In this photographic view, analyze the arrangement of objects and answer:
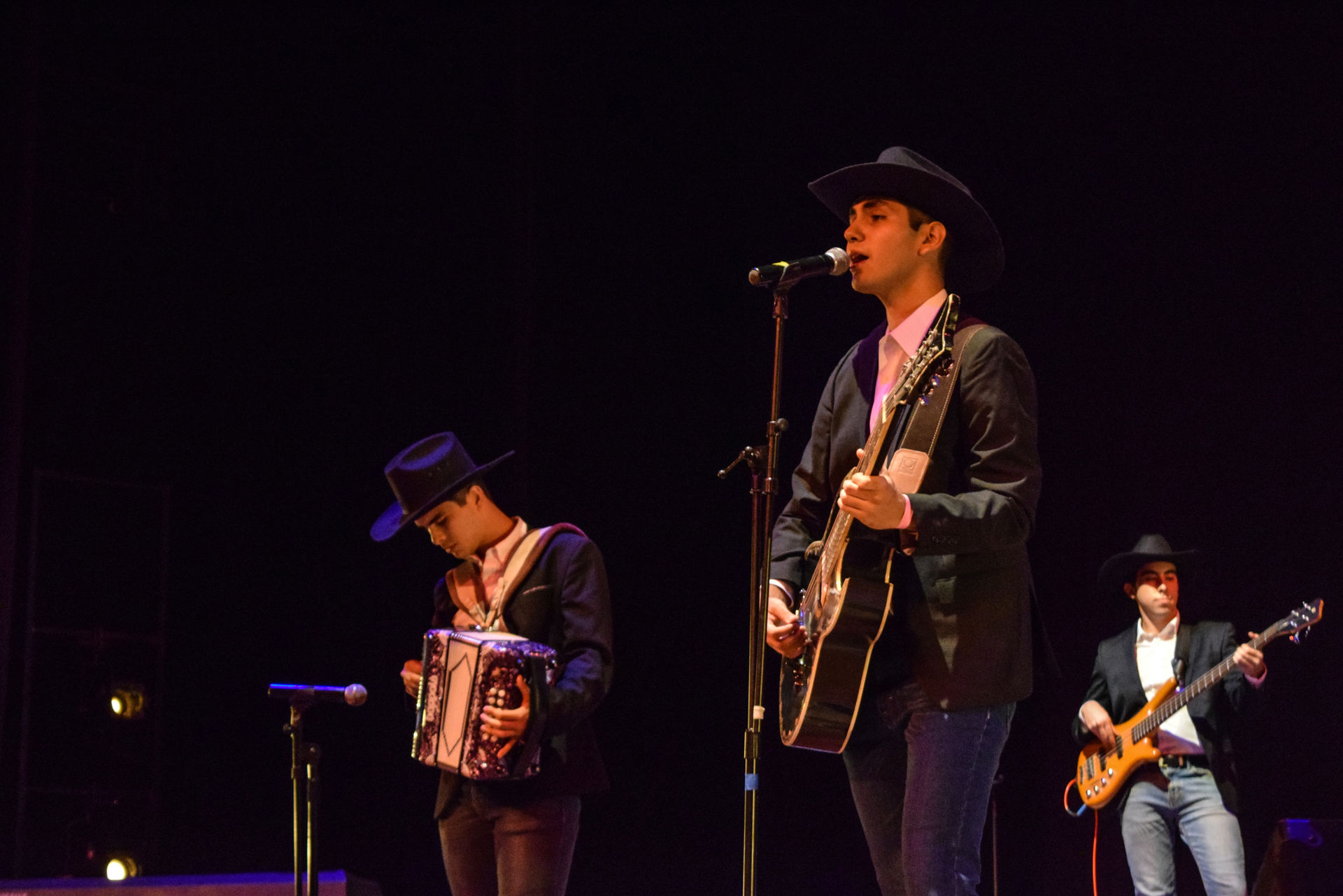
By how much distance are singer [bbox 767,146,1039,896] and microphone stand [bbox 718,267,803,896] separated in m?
0.06

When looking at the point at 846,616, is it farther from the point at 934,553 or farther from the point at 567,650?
the point at 567,650

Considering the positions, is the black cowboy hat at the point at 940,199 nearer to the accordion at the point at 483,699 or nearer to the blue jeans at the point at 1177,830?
the accordion at the point at 483,699

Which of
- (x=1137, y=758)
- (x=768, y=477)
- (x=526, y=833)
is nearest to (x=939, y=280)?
(x=768, y=477)

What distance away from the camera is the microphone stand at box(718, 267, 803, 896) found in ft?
9.64

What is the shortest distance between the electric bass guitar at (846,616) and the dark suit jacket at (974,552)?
2.3 inches

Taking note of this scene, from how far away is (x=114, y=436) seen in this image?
255 inches

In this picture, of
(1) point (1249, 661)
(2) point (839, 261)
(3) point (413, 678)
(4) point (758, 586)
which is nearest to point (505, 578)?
(3) point (413, 678)

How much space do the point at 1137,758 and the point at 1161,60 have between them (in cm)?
322

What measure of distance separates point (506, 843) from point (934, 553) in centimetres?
157

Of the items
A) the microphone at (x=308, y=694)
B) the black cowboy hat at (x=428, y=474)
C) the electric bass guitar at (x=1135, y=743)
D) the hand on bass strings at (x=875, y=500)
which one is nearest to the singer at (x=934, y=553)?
the hand on bass strings at (x=875, y=500)

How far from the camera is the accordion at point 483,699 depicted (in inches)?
137

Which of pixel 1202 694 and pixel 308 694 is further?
pixel 1202 694

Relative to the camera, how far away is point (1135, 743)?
6156 millimetres

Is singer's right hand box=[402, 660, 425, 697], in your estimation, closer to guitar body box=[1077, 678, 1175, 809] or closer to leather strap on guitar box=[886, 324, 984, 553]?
leather strap on guitar box=[886, 324, 984, 553]
